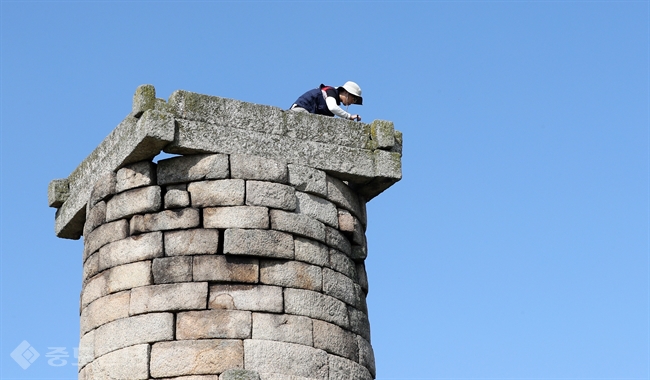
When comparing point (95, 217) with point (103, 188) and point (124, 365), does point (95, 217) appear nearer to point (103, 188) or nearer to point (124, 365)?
point (103, 188)

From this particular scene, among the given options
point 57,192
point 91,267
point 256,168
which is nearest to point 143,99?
point 256,168

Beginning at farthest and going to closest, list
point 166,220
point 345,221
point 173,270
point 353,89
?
point 353,89, point 345,221, point 166,220, point 173,270

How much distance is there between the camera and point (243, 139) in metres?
11.3

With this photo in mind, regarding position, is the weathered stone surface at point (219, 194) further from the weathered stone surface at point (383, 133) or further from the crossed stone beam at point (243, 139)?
the weathered stone surface at point (383, 133)

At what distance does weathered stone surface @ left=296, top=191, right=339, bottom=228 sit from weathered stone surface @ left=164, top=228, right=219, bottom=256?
2.97ft

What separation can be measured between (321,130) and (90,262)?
258 cm

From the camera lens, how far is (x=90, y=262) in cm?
1164

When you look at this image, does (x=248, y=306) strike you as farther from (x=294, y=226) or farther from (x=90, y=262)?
(x=90, y=262)

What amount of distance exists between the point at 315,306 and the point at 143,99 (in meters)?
2.49

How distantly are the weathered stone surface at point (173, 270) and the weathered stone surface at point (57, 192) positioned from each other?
246cm

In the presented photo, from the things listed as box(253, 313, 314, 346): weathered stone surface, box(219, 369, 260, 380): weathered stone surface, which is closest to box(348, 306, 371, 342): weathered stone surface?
box(253, 313, 314, 346): weathered stone surface

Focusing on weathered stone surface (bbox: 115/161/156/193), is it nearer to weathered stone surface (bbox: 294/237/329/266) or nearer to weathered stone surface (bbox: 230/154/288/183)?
weathered stone surface (bbox: 230/154/288/183)

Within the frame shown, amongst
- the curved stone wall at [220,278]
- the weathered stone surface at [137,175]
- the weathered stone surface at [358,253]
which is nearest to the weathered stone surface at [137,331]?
the curved stone wall at [220,278]

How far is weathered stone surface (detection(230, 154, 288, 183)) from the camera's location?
11117 mm
